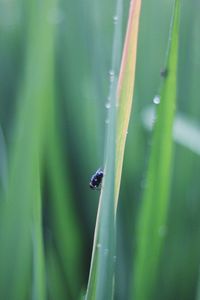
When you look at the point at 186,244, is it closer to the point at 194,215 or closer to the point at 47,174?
the point at 194,215

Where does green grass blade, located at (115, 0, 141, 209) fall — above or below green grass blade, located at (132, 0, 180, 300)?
above

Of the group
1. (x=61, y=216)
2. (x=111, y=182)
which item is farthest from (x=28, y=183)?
(x=61, y=216)

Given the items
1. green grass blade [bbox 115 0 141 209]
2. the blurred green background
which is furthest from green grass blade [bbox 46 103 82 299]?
green grass blade [bbox 115 0 141 209]

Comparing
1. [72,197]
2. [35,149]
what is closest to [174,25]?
[35,149]

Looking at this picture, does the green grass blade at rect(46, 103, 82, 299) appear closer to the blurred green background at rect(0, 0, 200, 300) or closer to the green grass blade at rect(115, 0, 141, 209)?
the blurred green background at rect(0, 0, 200, 300)

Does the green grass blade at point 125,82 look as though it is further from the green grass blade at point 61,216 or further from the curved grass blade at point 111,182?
the green grass blade at point 61,216

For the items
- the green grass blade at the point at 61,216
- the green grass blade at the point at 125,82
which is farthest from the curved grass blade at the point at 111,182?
the green grass blade at the point at 61,216
